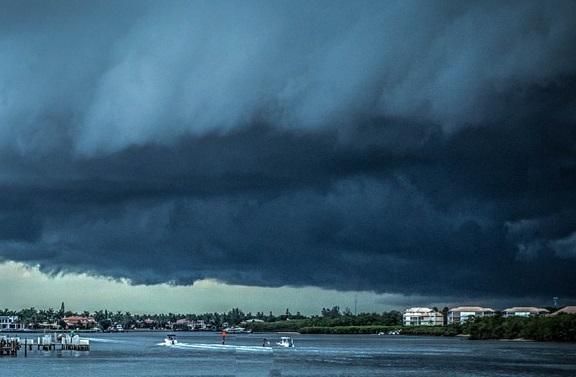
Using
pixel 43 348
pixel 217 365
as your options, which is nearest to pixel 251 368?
pixel 217 365

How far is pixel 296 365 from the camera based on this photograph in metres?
120

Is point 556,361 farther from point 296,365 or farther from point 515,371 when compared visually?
point 296,365

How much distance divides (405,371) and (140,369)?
31.8m

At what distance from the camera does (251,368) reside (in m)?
114

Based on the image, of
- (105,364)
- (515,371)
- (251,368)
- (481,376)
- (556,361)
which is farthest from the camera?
(556,361)

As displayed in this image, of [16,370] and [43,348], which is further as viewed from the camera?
[43,348]

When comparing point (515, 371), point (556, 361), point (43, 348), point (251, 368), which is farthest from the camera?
point (43, 348)

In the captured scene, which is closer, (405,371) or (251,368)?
(405,371)

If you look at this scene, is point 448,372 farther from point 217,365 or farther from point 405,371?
point 217,365

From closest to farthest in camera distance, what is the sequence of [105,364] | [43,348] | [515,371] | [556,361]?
[515,371] → [105,364] → [556,361] → [43,348]

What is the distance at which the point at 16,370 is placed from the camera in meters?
108

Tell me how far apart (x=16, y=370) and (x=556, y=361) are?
74168 millimetres

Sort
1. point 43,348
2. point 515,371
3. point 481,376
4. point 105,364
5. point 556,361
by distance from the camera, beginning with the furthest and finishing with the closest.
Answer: point 43,348
point 556,361
point 105,364
point 515,371
point 481,376

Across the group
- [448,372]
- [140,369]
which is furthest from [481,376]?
[140,369]
